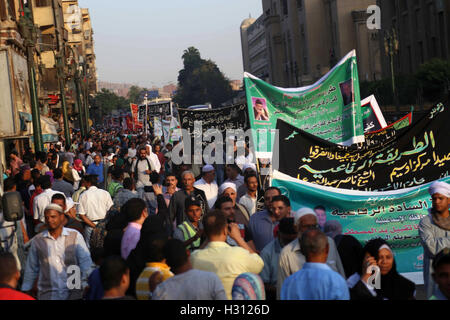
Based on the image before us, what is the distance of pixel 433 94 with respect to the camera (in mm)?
A: 45781

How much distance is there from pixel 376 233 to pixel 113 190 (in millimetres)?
5486

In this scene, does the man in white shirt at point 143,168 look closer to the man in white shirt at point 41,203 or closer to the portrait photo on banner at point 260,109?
the portrait photo on banner at point 260,109

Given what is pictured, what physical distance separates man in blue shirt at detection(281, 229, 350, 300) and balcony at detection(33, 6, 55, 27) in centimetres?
4454

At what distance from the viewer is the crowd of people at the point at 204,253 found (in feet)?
16.4

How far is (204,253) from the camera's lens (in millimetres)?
5695

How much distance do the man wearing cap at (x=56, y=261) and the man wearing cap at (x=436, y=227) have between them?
2.96m

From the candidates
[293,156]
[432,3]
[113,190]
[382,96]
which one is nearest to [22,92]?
[113,190]

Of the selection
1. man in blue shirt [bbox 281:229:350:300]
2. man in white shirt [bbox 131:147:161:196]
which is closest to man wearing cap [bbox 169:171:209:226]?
man in blue shirt [bbox 281:229:350:300]

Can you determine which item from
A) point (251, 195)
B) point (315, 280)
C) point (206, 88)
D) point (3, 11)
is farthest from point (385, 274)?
point (206, 88)

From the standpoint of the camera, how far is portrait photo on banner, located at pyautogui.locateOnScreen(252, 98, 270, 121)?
11953mm

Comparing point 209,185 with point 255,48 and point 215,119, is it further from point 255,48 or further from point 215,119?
point 255,48

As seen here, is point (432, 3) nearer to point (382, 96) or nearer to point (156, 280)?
point (382, 96)

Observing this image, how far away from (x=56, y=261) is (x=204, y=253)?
6.49 ft

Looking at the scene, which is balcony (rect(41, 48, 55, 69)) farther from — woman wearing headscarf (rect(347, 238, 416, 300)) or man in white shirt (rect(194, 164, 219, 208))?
woman wearing headscarf (rect(347, 238, 416, 300))
